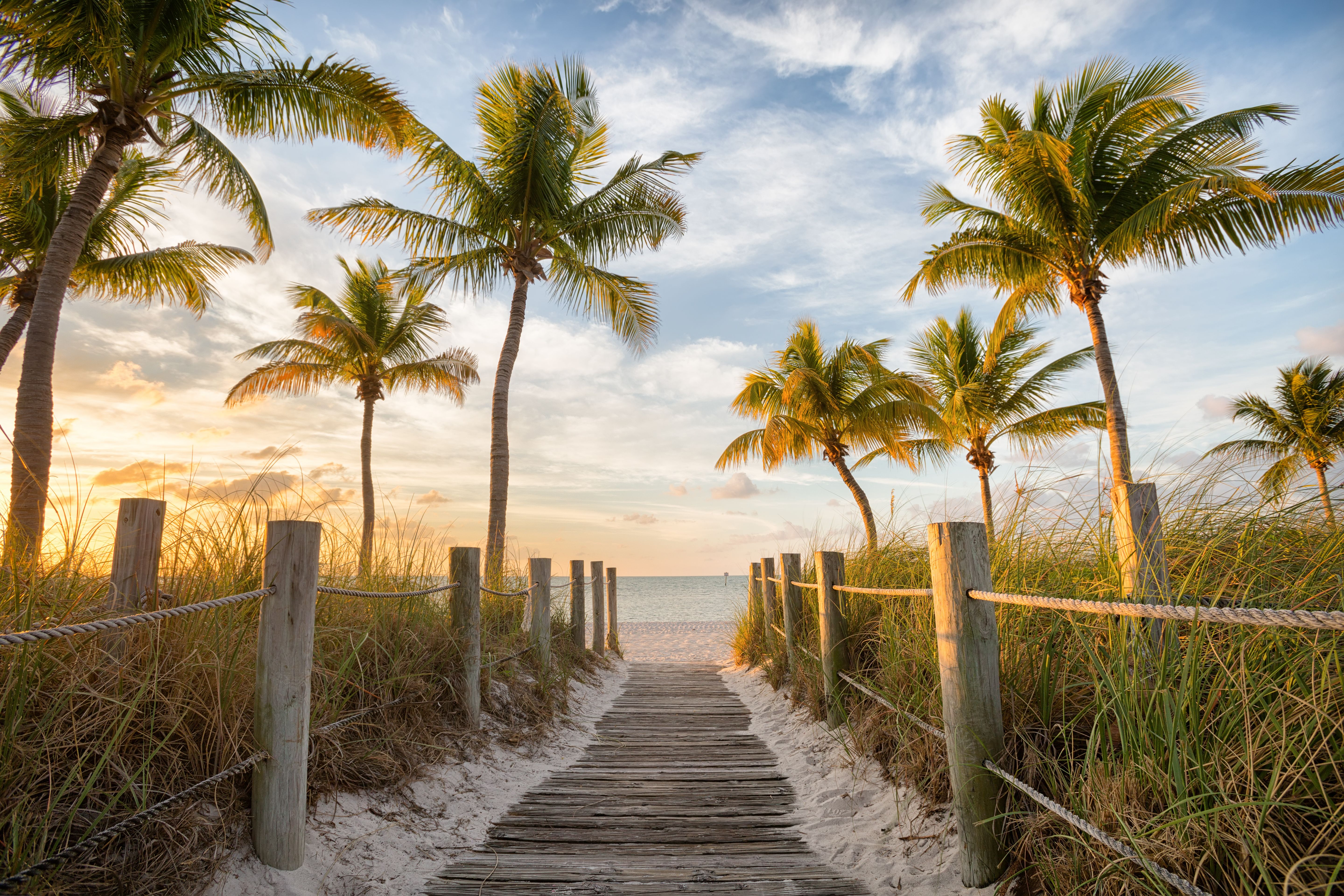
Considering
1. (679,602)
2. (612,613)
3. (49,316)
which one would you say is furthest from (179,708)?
(679,602)

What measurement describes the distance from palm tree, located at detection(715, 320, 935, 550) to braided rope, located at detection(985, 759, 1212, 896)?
12.3 meters

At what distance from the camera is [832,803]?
3.53 m

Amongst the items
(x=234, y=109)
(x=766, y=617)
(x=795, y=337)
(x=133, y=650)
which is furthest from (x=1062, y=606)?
(x=795, y=337)

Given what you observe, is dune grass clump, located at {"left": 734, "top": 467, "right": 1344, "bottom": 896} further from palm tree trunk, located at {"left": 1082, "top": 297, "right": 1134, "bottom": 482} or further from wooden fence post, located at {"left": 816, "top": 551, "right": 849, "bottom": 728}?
palm tree trunk, located at {"left": 1082, "top": 297, "right": 1134, "bottom": 482}

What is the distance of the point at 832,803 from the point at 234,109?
10637mm

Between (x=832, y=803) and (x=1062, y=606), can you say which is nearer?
(x=1062, y=606)

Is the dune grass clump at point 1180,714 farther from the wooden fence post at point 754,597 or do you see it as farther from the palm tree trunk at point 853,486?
the palm tree trunk at point 853,486

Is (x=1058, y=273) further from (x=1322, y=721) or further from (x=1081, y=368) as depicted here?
(x=1322, y=721)

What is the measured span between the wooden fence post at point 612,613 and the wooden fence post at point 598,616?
3.29 feet

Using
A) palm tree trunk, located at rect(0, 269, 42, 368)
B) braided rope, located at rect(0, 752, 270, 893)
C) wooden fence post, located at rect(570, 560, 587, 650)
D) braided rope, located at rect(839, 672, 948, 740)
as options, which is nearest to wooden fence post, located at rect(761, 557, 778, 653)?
wooden fence post, located at rect(570, 560, 587, 650)

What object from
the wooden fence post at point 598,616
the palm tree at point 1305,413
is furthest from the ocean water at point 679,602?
the palm tree at point 1305,413

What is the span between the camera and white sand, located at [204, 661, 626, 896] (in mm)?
2426

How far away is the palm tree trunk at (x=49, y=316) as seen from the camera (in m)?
7.19

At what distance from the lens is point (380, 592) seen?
367cm
